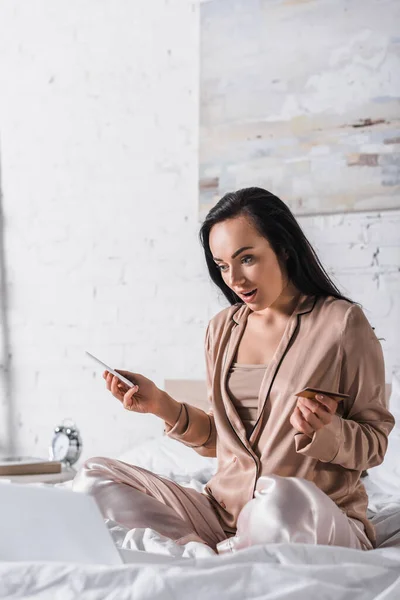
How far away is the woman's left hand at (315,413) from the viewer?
48.0 inches

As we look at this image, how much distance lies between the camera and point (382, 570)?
101 centimetres

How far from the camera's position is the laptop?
97cm

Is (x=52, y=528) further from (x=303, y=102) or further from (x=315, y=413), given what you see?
(x=303, y=102)

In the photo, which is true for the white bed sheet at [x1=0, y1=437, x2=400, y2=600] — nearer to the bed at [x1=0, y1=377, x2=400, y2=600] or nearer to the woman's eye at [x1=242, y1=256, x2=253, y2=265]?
the bed at [x1=0, y1=377, x2=400, y2=600]

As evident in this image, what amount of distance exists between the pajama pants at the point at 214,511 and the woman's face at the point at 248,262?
374 mm

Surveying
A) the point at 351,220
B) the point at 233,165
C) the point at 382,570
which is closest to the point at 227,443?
the point at 382,570

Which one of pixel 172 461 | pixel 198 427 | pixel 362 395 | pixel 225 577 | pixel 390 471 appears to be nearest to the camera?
pixel 225 577

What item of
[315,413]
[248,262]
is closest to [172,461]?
[248,262]

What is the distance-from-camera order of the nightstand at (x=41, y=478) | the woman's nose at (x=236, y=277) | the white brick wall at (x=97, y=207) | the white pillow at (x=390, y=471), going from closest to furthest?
the woman's nose at (x=236, y=277)
the white pillow at (x=390, y=471)
the nightstand at (x=41, y=478)
the white brick wall at (x=97, y=207)

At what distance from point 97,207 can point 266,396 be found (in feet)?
6.10

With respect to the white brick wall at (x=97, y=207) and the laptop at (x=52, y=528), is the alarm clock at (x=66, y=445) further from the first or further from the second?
the laptop at (x=52, y=528)

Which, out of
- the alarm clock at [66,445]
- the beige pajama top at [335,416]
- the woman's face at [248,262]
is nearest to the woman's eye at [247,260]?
the woman's face at [248,262]

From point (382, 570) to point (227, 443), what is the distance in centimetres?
54

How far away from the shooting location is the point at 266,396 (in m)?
1.46
